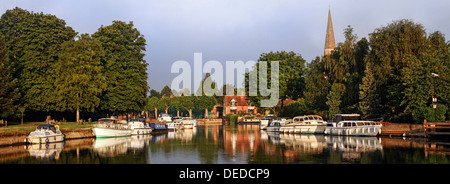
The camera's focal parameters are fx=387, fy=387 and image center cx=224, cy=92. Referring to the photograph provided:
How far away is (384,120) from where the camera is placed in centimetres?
5922

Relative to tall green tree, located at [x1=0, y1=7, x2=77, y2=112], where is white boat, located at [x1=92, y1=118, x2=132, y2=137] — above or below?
below

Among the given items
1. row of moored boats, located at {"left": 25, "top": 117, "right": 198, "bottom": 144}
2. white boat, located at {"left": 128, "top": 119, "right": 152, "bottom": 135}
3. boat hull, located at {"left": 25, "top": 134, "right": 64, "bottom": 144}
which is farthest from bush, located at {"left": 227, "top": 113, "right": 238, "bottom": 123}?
boat hull, located at {"left": 25, "top": 134, "right": 64, "bottom": 144}

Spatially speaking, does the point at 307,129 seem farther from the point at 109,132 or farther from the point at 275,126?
the point at 109,132

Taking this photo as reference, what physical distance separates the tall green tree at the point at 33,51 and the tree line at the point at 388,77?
48.7 m

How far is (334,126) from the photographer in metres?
59.2

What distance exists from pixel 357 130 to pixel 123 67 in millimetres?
47343

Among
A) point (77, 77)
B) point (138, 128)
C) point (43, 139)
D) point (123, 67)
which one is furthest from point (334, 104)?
Result: point (43, 139)

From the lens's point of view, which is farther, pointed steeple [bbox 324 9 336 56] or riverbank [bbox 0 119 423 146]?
pointed steeple [bbox 324 9 336 56]

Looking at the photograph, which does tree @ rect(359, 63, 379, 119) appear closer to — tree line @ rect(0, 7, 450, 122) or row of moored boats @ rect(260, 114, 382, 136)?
tree line @ rect(0, 7, 450, 122)

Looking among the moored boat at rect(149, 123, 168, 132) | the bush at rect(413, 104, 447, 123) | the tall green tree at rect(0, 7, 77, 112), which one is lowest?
the moored boat at rect(149, 123, 168, 132)

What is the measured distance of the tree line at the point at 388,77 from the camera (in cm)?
5094

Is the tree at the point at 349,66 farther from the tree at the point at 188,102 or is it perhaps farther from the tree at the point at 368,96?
the tree at the point at 188,102

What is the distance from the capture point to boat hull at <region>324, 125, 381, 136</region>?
5332 cm
